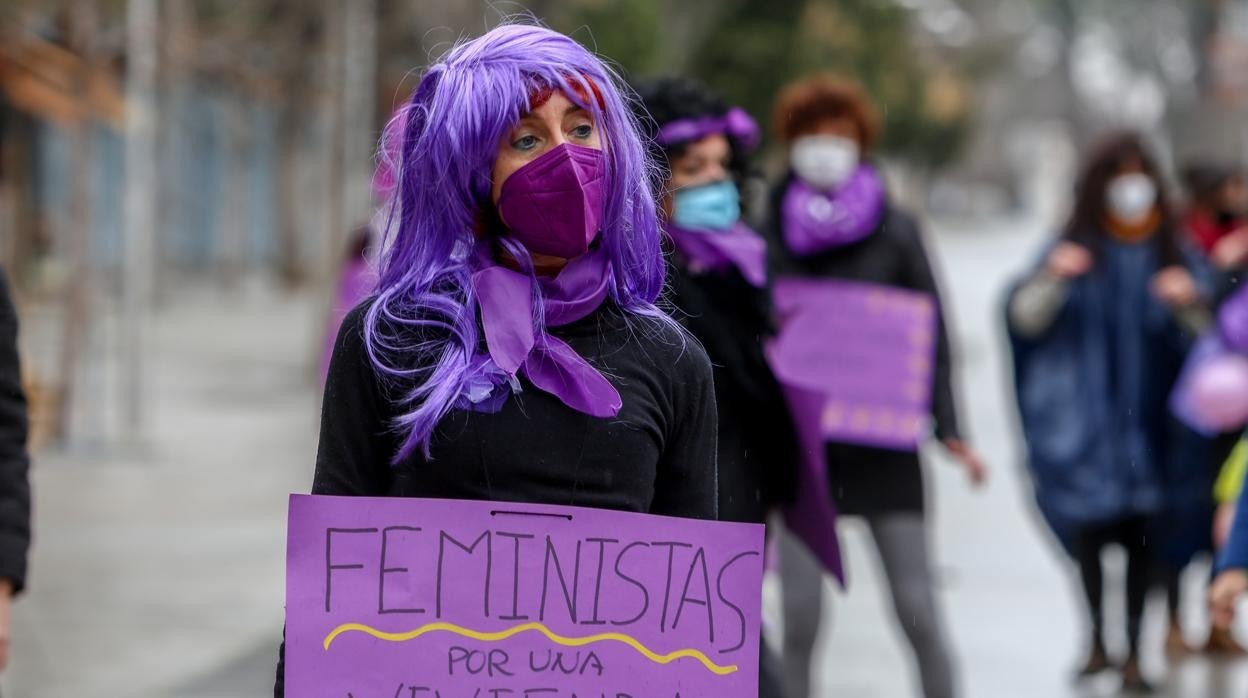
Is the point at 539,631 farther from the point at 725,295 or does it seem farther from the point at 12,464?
the point at 725,295

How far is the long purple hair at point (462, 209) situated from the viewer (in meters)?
2.39

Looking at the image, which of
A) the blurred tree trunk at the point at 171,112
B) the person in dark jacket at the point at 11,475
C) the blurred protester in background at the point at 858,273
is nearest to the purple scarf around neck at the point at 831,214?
the blurred protester in background at the point at 858,273

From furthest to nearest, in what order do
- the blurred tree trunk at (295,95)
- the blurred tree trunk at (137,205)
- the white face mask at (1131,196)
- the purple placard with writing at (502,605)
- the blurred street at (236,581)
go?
the blurred tree trunk at (295,95) → the blurred tree trunk at (137,205) → the blurred street at (236,581) → the white face mask at (1131,196) → the purple placard with writing at (502,605)

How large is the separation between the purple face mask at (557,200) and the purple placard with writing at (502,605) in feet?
1.16

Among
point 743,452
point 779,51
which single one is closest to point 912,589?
point 743,452

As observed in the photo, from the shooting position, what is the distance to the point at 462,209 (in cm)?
246

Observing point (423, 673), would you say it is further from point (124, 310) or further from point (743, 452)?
point (124, 310)

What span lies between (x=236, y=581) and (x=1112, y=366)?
11.9 feet

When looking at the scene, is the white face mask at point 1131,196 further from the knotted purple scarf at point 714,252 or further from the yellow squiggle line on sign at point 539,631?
the yellow squiggle line on sign at point 539,631

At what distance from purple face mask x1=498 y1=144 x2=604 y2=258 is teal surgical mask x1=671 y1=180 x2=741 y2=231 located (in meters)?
1.64

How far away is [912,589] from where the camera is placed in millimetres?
4922

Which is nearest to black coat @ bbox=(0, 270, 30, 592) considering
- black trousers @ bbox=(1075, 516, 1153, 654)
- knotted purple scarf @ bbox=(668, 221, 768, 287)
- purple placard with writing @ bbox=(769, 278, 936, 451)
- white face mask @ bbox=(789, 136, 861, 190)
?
knotted purple scarf @ bbox=(668, 221, 768, 287)

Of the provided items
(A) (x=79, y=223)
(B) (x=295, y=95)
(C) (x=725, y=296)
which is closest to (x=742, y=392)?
(C) (x=725, y=296)

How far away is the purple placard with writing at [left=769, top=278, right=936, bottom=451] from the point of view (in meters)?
5.23
